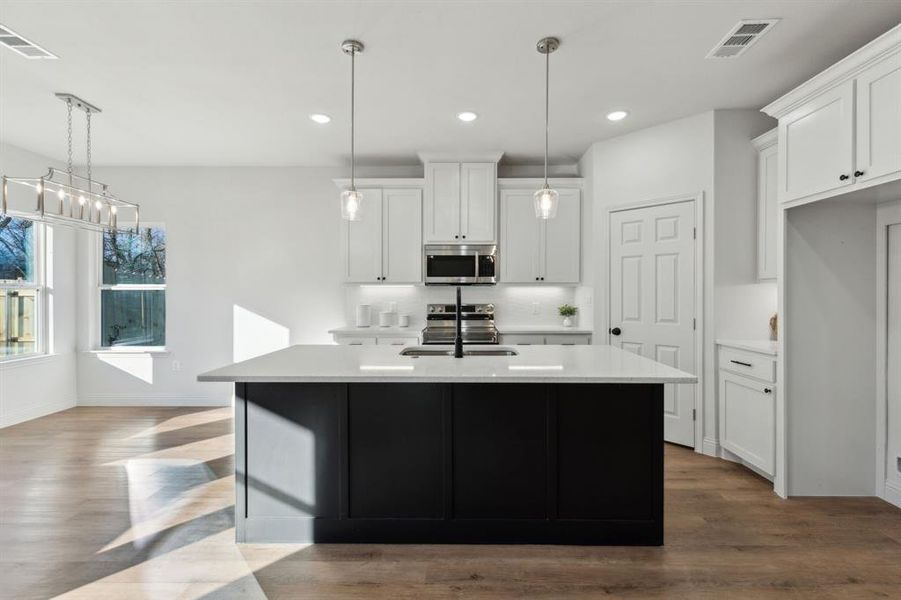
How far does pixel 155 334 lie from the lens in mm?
5242

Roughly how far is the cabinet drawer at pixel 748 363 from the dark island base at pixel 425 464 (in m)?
1.40

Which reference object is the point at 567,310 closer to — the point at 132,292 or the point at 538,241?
the point at 538,241

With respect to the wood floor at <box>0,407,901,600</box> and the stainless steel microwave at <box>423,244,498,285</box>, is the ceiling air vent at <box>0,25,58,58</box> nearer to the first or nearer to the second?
the wood floor at <box>0,407,901,600</box>

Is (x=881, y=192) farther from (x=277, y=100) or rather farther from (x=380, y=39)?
(x=277, y=100)

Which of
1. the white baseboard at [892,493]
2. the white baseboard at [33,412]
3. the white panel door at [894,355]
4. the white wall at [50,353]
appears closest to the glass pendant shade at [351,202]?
the white panel door at [894,355]

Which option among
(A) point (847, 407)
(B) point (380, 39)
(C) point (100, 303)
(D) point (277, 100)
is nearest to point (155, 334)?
(C) point (100, 303)

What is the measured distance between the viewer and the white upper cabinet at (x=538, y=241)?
472 centimetres

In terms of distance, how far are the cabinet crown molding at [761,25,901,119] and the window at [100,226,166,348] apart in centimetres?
595

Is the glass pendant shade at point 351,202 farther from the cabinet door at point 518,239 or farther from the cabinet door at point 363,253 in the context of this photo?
the cabinet door at point 518,239

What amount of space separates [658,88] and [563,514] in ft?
9.54

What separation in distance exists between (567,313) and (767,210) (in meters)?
2.01

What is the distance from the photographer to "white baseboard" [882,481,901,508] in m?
2.62

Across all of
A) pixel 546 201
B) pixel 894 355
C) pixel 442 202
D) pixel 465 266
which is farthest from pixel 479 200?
pixel 894 355

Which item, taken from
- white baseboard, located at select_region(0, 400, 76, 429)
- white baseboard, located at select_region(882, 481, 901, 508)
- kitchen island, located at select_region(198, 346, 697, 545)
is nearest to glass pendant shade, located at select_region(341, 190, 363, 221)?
kitchen island, located at select_region(198, 346, 697, 545)
